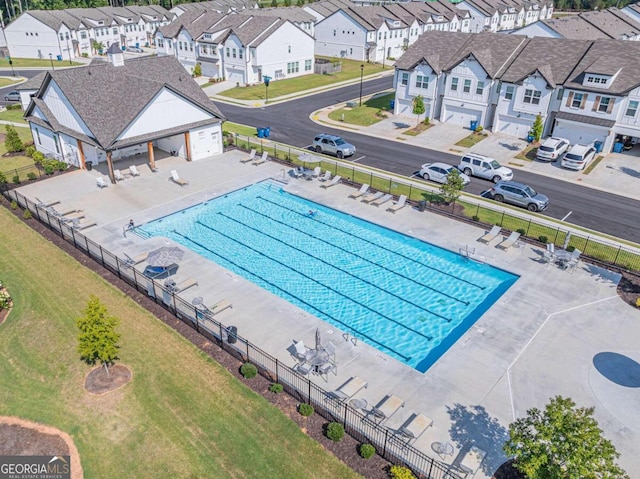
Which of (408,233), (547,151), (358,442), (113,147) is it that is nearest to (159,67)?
(113,147)

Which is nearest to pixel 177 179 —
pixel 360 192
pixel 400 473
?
pixel 360 192

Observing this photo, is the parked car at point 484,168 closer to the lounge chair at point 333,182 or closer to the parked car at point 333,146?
the parked car at point 333,146

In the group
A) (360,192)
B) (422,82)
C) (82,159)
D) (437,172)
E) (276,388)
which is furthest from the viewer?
(422,82)

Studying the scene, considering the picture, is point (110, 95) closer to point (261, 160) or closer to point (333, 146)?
point (261, 160)

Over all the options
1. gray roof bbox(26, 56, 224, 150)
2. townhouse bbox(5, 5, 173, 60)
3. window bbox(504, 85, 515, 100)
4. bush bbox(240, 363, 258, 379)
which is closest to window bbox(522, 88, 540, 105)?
window bbox(504, 85, 515, 100)

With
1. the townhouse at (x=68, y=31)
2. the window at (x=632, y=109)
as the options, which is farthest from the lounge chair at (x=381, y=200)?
the townhouse at (x=68, y=31)

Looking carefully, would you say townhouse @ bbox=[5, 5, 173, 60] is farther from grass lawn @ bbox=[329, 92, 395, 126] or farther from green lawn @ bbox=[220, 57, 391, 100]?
grass lawn @ bbox=[329, 92, 395, 126]

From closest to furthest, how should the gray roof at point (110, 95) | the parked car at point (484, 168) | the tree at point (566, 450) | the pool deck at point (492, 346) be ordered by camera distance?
the tree at point (566, 450), the pool deck at point (492, 346), the gray roof at point (110, 95), the parked car at point (484, 168)
